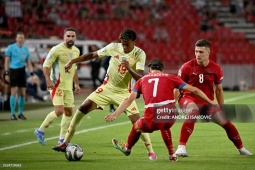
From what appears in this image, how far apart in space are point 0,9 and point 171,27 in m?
8.83

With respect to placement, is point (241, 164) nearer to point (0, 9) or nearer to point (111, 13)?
point (0, 9)

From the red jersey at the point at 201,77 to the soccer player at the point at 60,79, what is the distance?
2843mm

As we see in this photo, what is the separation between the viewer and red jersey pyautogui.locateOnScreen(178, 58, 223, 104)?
509 inches

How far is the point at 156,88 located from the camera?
11.8 metres

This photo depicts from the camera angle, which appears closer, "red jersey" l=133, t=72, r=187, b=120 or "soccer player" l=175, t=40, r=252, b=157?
"red jersey" l=133, t=72, r=187, b=120

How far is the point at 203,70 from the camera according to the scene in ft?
42.4

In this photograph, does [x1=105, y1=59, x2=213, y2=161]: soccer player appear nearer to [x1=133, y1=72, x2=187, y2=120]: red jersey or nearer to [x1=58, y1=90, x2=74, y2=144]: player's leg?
[x1=133, y1=72, x2=187, y2=120]: red jersey

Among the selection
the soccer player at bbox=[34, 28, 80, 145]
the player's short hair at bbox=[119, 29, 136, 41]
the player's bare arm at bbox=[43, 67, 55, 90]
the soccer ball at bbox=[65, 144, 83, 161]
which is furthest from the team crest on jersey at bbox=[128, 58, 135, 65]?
the player's bare arm at bbox=[43, 67, 55, 90]

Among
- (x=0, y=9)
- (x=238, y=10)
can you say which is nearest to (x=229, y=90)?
(x=238, y=10)

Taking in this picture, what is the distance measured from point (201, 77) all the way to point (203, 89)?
0.21 metres


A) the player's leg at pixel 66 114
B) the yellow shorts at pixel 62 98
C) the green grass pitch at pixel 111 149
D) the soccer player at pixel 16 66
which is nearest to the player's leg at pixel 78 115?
the green grass pitch at pixel 111 149

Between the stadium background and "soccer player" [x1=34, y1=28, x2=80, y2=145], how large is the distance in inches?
737

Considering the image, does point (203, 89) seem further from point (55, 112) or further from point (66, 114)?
point (55, 112)

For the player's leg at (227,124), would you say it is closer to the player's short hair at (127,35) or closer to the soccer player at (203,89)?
the soccer player at (203,89)
